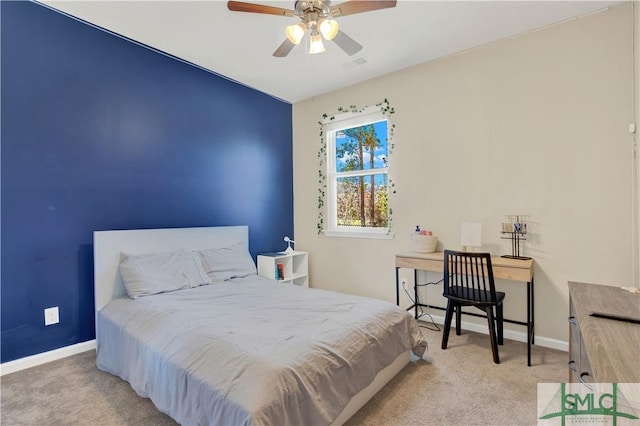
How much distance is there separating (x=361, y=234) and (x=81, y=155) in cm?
295

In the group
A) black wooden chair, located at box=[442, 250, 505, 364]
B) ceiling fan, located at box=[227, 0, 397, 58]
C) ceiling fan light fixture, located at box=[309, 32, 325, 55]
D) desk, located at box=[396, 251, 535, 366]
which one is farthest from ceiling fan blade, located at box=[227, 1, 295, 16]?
desk, located at box=[396, 251, 535, 366]

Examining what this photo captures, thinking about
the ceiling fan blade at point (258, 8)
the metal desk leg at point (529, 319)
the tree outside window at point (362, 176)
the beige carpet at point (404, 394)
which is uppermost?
the ceiling fan blade at point (258, 8)

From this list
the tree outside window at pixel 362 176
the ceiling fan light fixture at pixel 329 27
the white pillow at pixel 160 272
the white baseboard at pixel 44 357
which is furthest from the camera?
the tree outside window at pixel 362 176

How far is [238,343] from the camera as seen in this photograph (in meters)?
1.62

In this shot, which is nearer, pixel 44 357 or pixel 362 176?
pixel 44 357

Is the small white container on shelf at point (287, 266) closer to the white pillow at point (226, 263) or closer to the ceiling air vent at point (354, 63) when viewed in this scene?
the white pillow at point (226, 263)

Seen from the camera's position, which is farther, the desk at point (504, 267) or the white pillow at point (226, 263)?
the white pillow at point (226, 263)

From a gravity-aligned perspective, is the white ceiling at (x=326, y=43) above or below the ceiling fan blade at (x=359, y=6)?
above

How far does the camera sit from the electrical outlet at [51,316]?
245 centimetres

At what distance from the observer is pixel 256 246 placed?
4.08 metres

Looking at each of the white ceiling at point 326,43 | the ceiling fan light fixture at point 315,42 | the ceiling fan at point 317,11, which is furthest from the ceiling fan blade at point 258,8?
the white ceiling at point 326,43

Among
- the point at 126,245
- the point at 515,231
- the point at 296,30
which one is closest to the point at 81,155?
the point at 126,245

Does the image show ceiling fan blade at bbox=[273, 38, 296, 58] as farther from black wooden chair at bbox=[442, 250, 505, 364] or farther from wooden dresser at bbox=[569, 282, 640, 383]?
wooden dresser at bbox=[569, 282, 640, 383]

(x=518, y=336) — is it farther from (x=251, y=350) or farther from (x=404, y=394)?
(x=251, y=350)
